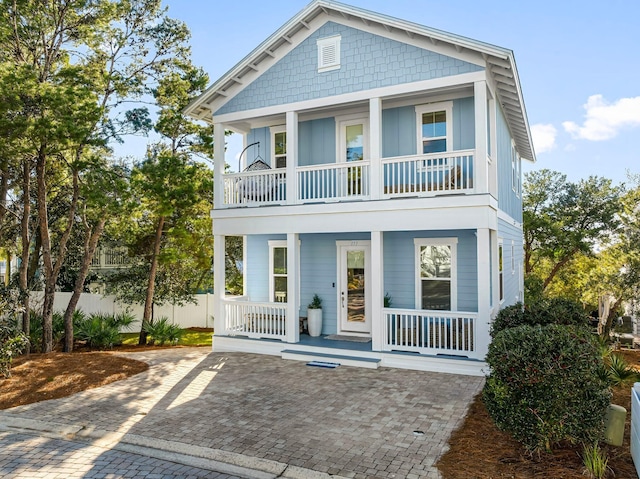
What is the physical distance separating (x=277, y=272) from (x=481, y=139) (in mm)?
7225

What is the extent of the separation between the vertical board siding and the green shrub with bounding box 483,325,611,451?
10.3 meters

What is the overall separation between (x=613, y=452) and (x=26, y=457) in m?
7.65

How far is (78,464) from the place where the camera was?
19.4 ft

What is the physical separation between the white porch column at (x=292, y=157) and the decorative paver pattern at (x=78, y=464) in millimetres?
7412

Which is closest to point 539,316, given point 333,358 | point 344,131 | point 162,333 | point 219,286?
point 333,358

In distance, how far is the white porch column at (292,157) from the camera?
1211 centimetres

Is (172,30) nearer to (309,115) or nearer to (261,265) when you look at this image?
(309,115)

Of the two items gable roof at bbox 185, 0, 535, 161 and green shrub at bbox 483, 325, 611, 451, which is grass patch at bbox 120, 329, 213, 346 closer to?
gable roof at bbox 185, 0, 535, 161

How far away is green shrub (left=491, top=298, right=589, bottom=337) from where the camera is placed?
29.2ft

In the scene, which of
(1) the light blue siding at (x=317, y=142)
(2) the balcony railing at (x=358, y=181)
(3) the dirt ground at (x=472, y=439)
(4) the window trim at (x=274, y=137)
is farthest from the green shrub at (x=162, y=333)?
(1) the light blue siding at (x=317, y=142)

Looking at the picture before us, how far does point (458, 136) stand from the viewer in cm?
1169

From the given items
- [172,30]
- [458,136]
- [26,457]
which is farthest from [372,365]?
[172,30]

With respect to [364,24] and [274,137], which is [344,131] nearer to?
[274,137]

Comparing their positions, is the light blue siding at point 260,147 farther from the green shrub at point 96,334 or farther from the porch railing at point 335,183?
the green shrub at point 96,334
